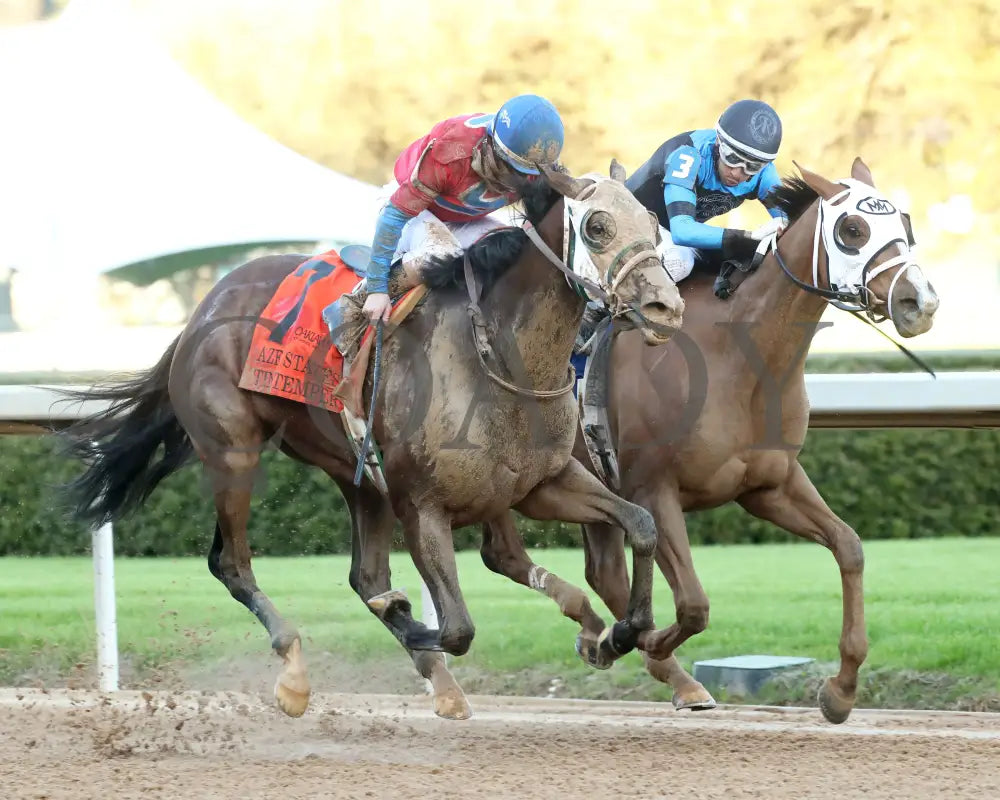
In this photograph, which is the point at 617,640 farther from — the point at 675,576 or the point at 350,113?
the point at 350,113

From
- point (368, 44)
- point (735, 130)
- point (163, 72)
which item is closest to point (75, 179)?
point (163, 72)

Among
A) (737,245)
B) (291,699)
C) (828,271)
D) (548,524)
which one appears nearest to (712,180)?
(737,245)

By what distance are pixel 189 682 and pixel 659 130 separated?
44.9ft

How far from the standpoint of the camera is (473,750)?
433cm

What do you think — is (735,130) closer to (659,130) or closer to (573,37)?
(659,130)

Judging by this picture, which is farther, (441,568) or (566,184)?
(441,568)

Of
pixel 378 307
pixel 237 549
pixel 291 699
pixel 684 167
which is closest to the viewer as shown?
pixel 378 307

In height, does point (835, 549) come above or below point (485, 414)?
below

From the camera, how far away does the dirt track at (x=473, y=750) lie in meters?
3.66

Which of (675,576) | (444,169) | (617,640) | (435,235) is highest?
(444,169)

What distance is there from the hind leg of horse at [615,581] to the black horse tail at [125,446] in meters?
1.49

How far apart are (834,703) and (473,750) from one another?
42.7 inches

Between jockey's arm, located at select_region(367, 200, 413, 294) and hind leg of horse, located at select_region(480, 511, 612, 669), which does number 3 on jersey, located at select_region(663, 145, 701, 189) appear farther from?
hind leg of horse, located at select_region(480, 511, 612, 669)

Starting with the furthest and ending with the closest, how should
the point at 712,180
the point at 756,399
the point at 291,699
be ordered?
the point at 712,180
the point at 291,699
the point at 756,399
